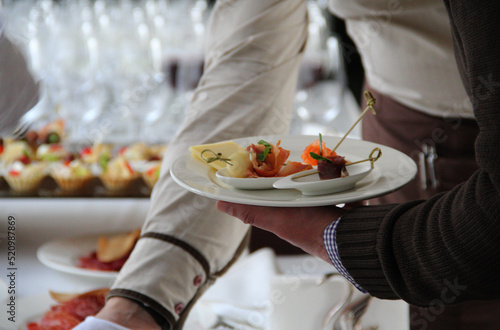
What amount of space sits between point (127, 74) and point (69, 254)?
123cm

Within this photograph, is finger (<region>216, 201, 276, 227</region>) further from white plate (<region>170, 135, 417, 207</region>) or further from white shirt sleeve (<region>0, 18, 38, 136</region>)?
white shirt sleeve (<region>0, 18, 38, 136</region>)

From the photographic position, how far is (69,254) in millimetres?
1265

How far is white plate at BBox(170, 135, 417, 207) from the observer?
1.98 ft

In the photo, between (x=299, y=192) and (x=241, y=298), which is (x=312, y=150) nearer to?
(x=299, y=192)

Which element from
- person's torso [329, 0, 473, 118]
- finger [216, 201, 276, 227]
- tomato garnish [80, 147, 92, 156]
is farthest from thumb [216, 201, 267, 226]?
tomato garnish [80, 147, 92, 156]

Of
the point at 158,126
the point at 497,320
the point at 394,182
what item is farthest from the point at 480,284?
the point at 158,126

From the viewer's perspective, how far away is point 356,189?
650 mm

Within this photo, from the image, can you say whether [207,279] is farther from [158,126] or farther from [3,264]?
[158,126]

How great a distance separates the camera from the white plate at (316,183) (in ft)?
2.06

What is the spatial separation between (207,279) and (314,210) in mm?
307

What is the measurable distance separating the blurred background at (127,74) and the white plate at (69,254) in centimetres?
73

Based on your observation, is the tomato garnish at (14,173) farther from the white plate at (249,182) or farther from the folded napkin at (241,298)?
the white plate at (249,182)

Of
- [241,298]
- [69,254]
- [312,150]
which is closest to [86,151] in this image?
[69,254]

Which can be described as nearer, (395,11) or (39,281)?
(395,11)
